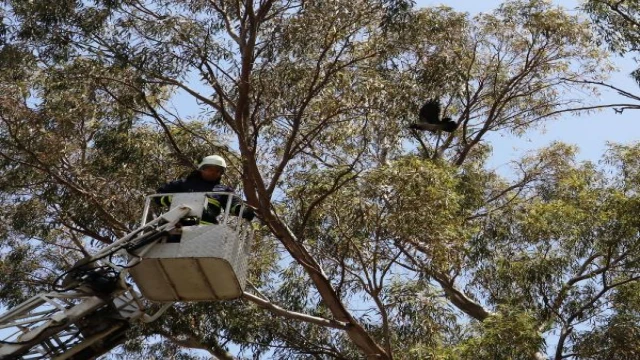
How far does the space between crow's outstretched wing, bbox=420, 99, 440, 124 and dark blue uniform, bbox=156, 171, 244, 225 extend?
4984 millimetres

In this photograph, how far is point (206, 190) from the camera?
25.4ft

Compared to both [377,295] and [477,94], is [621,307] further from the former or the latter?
[477,94]

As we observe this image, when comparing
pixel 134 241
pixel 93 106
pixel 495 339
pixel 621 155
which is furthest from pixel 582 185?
pixel 134 241

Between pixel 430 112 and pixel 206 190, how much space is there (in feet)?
17.5

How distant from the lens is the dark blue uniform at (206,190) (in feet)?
24.3

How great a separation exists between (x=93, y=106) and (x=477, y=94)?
5981 millimetres

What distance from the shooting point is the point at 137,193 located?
1165 cm

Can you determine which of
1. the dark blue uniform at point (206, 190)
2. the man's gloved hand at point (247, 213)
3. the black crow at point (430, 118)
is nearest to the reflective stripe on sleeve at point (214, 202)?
the dark blue uniform at point (206, 190)

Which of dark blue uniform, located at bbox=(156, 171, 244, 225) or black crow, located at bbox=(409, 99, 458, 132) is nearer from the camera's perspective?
dark blue uniform, located at bbox=(156, 171, 244, 225)

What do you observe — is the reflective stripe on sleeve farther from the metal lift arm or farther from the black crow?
the black crow

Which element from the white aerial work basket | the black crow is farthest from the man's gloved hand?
the black crow

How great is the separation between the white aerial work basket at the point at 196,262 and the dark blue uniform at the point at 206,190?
98mm

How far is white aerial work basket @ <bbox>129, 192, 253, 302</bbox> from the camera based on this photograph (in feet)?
22.5

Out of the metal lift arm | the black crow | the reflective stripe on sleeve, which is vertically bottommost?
the metal lift arm
